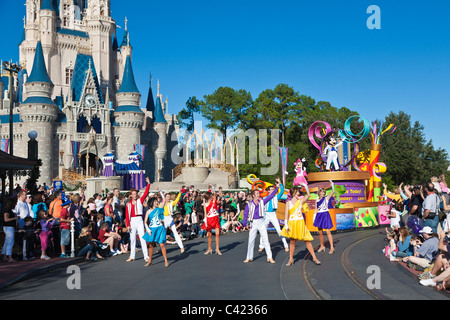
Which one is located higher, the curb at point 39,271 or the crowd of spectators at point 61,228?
the crowd of spectators at point 61,228

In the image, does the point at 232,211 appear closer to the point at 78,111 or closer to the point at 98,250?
the point at 98,250

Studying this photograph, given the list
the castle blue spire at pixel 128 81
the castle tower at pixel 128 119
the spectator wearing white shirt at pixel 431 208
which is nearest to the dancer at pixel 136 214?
the spectator wearing white shirt at pixel 431 208

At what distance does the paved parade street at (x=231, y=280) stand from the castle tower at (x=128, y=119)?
136 ft

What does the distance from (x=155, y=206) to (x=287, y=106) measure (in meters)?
51.5

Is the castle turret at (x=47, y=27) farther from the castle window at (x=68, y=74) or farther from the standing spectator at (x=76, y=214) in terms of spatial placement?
the standing spectator at (x=76, y=214)

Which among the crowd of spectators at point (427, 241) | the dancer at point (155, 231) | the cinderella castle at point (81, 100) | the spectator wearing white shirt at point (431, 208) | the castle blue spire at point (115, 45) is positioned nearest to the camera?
the crowd of spectators at point (427, 241)

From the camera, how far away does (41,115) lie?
1849 inches

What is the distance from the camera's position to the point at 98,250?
12.5 m

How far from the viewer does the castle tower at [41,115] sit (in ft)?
153

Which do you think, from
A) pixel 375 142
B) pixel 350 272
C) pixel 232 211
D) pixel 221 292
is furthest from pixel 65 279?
pixel 375 142

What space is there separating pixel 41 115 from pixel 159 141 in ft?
53.9

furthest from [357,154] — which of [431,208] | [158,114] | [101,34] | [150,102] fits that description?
[150,102]

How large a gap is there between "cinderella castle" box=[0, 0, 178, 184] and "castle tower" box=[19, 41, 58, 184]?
9 cm

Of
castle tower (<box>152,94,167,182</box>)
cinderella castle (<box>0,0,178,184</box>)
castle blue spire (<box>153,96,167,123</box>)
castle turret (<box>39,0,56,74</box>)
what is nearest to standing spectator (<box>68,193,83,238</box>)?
cinderella castle (<box>0,0,178,184</box>)
